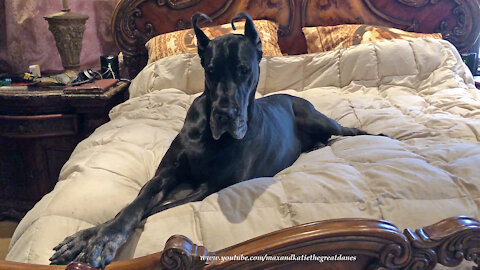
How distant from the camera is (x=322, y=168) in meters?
1.21

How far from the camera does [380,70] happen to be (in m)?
2.38

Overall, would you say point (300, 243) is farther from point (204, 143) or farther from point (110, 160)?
point (110, 160)

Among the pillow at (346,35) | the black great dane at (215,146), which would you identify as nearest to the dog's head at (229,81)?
the black great dane at (215,146)

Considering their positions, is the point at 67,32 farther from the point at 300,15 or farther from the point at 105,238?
the point at 105,238

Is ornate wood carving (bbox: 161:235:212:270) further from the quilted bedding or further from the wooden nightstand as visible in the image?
the wooden nightstand

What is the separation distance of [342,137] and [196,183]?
75 cm

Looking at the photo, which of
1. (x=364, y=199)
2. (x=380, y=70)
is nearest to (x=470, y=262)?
(x=364, y=199)

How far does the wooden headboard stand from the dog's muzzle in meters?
1.77

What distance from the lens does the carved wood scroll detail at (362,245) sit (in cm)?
81

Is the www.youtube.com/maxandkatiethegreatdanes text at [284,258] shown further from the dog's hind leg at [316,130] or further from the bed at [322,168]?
the dog's hind leg at [316,130]

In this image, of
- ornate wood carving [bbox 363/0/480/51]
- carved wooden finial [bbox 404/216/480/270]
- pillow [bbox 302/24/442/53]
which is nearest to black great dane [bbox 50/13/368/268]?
carved wooden finial [bbox 404/216/480/270]

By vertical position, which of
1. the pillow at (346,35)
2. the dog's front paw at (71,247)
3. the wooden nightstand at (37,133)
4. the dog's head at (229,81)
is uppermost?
the dog's head at (229,81)

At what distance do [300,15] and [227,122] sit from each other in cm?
188

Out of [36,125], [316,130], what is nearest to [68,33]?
[36,125]
